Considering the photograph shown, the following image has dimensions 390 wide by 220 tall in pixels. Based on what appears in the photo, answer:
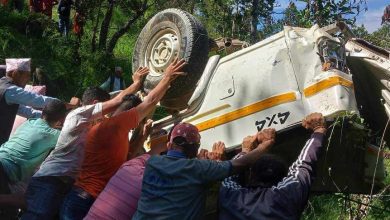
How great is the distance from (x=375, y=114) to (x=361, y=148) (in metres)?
0.45

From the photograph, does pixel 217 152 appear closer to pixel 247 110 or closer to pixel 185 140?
pixel 247 110

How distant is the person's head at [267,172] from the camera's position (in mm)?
3637

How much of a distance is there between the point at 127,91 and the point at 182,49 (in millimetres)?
631

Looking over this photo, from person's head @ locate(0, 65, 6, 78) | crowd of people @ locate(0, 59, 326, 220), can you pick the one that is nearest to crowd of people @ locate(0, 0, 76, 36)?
person's head @ locate(0, 65, 6, 78)

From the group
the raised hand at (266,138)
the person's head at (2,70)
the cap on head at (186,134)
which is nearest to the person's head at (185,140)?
the cap on head at (186,134)

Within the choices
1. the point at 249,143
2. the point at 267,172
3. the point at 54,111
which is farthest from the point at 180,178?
the point at 54,111

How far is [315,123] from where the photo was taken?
160 inches

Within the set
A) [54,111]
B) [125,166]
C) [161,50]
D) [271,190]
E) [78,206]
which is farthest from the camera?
[161,50]

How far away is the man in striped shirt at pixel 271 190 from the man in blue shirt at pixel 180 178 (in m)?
0.13

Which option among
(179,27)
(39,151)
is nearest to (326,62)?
(179,27)

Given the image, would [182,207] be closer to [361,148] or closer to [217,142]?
[217,142]

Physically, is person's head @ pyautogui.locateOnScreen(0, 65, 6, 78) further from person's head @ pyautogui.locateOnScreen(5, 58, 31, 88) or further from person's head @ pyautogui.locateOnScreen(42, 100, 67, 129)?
person's head @ pyautogui.locateOnScreen(42, 100, 67, 129)

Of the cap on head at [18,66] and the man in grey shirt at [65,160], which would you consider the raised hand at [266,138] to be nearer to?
the man in grey shirt at [65,160]

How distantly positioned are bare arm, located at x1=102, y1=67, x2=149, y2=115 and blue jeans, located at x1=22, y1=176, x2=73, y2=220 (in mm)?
694
